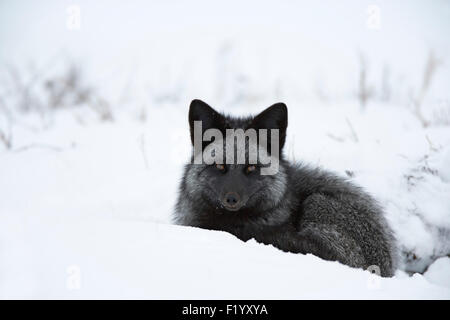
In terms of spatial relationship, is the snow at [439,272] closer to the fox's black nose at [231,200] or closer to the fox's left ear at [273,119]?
the fox's left ear at [273,119]

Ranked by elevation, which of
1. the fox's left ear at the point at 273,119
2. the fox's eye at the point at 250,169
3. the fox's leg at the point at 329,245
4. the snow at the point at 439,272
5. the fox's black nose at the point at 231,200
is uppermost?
the fox's left ear at the point at 273,119

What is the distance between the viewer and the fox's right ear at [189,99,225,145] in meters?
3.68

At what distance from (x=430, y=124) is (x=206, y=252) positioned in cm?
577

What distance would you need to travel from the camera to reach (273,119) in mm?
3723

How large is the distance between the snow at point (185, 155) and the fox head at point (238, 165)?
635 mm

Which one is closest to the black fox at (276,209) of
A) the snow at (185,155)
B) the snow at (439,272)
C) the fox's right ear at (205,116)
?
the fox's right ear at (205,116)

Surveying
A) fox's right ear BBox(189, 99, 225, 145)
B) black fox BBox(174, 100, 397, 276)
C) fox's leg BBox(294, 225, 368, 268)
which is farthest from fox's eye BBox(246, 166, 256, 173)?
fox's leg BBox(294, 225, 368, 268)

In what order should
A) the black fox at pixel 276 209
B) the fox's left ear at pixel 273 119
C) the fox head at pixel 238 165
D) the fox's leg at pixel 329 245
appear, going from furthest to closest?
the fox's left ear at pixel 273 119, the fox head at pixel 238 165, the black fox at pixel 276 209, the fox's leg at pixel 329 245

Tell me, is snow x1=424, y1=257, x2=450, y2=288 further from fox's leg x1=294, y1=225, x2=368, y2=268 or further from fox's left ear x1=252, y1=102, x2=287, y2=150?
fox's left ear x1=252, y1=102, x2=287, y2=150

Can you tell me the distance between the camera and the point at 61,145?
731 cm

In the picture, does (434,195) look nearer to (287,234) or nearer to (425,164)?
(425,164)

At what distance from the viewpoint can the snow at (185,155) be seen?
2.24 m

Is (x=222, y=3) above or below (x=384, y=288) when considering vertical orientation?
above
